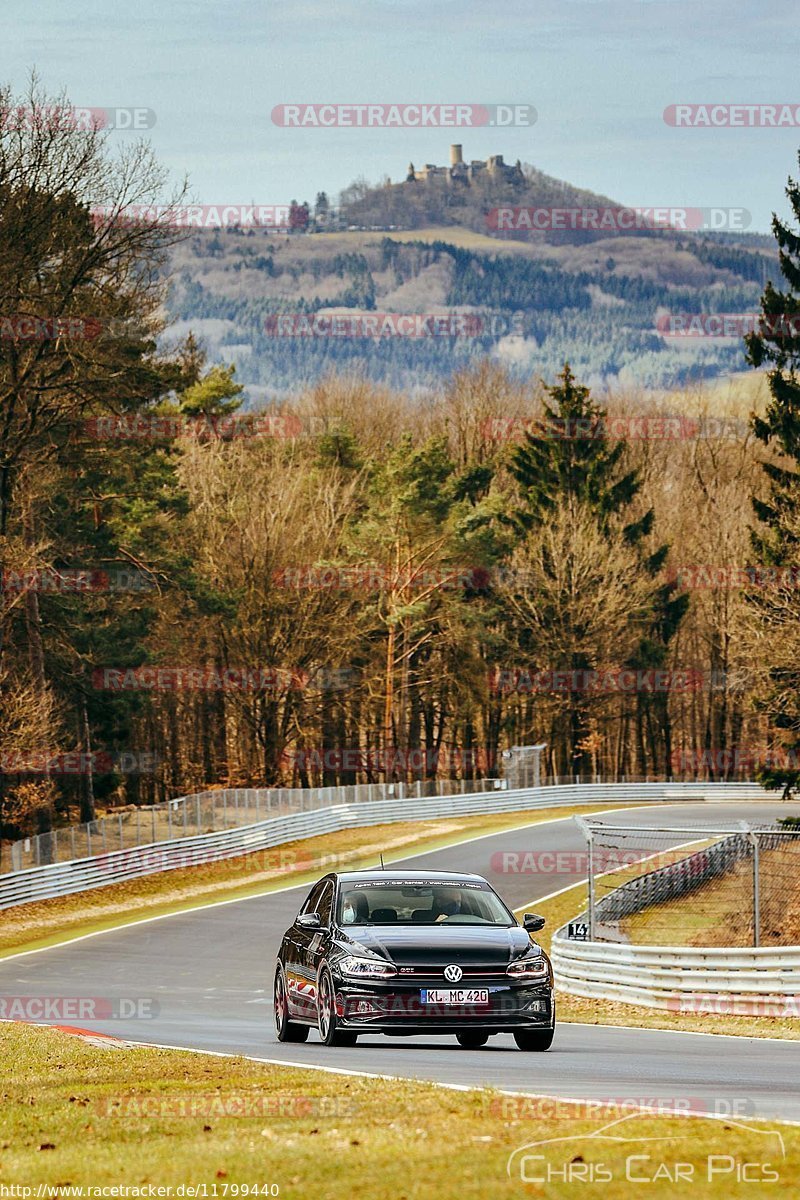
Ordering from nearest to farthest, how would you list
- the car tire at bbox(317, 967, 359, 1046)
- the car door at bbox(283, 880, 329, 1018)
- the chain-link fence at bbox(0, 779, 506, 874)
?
the car tire at bbox(317, 967, 359, 1046) < the car door at bbox(283, 880, 329, 1018) < the chain-link fence at bbox(0, 779, 506, 874)

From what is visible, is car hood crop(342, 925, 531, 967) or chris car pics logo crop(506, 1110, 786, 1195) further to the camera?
car hood crop(342, 925, 531, 967)

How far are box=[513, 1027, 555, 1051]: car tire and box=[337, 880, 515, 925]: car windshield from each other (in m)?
0.98

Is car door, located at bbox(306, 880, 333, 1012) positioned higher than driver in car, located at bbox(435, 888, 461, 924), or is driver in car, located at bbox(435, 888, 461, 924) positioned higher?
driver in car, located at bbox(435, 888, 461, 924)

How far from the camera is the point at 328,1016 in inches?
587

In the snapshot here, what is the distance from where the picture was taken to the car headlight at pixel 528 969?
47.5 ft

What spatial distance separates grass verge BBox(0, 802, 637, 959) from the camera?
40.9 m

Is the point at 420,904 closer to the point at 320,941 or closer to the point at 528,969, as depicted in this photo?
the point at 320,941

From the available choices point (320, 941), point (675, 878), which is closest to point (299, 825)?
point (675, 878)

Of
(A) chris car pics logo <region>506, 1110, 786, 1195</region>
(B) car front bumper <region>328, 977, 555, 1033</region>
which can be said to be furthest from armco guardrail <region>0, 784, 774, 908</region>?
(A) chris car pics logo <region>506, 1110, 786, 1195</region>

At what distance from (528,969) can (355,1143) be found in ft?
19.5

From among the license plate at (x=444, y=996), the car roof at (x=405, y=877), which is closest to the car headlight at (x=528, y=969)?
the license plate at (x=444, y=996)

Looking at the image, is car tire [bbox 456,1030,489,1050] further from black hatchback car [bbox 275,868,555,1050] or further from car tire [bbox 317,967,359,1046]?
car tire [bbox 317,967,359,1046]

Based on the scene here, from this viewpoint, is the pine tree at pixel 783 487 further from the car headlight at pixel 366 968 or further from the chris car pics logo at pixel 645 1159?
the chris car pics logo at pixel 645 1159

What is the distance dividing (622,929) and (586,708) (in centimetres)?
5116
